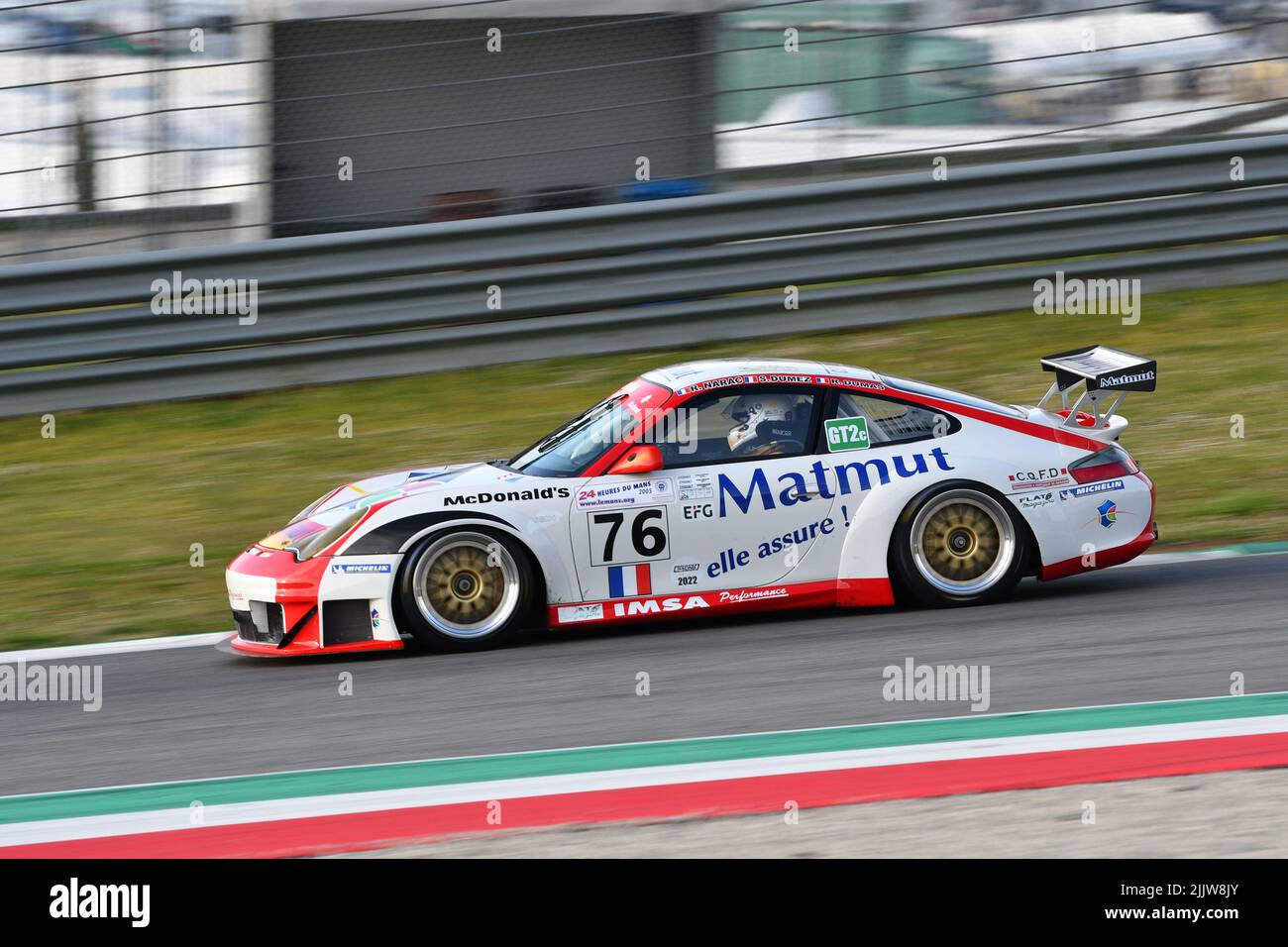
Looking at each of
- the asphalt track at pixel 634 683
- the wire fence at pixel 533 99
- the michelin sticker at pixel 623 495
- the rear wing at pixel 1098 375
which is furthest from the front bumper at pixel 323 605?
Result: the wire fence at pixel 533 99

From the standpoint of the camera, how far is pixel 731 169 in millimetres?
11781

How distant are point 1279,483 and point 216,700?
608 cm

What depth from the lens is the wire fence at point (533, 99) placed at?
11156 mm

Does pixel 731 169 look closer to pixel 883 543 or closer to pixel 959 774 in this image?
pixel 883 543

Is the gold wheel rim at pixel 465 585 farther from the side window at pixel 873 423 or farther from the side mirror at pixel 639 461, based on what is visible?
the side window at pixel 873 423

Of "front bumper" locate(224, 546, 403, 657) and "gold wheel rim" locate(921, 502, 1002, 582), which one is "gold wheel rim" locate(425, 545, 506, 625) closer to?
"front bumper" locate(224, 546, 403, 657)

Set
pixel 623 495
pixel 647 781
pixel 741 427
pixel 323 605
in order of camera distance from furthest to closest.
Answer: pixel 741 427 < pixel 623 495 < pixel 323 605 < pixel 647 781

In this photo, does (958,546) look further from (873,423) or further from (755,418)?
(755,418)

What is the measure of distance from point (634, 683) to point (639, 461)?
1.09m

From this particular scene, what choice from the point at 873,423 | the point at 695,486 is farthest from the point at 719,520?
the point at 873,423

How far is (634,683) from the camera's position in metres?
6.24

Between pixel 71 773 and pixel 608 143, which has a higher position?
pixel 608 143
